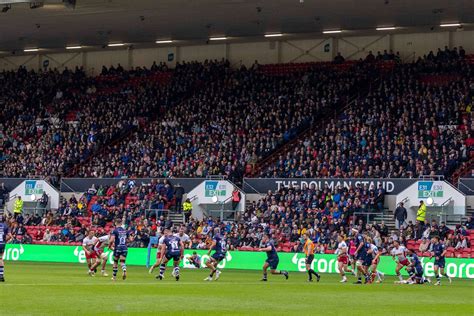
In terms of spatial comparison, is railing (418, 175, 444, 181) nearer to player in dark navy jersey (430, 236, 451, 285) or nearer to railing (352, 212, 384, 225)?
railing (352, 212, 384, 225)

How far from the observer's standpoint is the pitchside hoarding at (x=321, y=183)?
53.7m

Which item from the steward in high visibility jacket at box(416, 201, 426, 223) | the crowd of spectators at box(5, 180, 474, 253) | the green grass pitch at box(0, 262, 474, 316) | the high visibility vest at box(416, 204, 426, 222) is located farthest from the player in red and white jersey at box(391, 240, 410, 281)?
the high visibility vest at box(416, 204, 426, 222)

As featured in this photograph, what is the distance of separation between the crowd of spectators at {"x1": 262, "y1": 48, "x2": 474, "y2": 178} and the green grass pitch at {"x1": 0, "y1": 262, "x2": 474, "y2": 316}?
1434 centimetres

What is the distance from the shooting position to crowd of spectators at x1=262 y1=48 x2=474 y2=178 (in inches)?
2170

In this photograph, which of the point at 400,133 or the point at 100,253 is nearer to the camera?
the point at 100,253

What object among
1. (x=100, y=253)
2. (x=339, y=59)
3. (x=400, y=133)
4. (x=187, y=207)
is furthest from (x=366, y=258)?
(x=339, y=59)

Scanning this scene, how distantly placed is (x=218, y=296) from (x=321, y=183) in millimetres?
27084

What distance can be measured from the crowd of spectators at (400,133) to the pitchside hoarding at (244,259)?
27.5 ft

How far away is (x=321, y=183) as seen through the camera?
5628 centimetres

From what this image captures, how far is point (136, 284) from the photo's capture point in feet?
115

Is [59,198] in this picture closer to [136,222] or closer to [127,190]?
[127,190]

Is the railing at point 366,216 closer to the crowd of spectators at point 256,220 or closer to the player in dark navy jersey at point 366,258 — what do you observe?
the crowd of spectators at point 256,220

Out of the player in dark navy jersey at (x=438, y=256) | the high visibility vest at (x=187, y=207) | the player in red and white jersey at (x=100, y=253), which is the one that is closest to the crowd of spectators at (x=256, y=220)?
the high visibility vest at (x=187, y=207)

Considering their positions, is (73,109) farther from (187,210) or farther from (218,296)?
(218,296)
